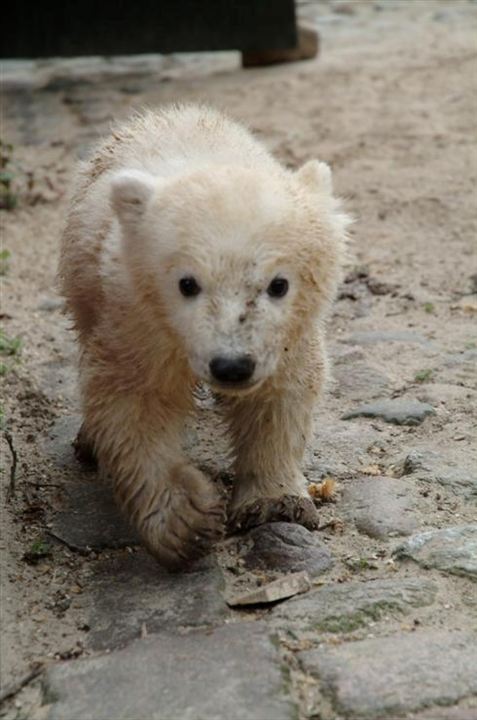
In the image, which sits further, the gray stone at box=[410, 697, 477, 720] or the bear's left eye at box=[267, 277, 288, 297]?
the bear's left eye at box=[267, 277, 288, 297]

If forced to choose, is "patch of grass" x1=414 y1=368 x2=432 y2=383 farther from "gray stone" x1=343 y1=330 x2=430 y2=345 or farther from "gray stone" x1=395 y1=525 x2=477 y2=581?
"gray stone" x1=395 y1=525 x2=477 y2=581

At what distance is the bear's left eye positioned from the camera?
370 centimetres

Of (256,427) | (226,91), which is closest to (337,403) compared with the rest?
(256,427)

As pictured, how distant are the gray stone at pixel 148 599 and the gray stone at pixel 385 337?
7.16 feet

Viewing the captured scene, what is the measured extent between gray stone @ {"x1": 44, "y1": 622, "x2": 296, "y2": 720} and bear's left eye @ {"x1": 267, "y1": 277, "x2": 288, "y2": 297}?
983 mm

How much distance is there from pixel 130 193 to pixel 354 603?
1442mm

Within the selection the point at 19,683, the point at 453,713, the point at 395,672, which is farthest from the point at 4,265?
the point at 453,713

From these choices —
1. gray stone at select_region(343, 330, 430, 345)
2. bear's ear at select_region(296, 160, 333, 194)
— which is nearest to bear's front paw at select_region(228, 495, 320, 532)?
bear's ear at select_region(296, 160, 333, 194)

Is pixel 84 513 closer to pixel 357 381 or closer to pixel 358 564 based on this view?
pixel 358 564

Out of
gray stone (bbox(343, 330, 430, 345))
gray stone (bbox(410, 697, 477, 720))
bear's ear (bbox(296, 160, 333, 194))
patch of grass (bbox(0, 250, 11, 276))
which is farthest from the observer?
patch of grass (bbox(0, 250, 11, 276))

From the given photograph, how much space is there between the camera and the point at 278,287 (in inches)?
147

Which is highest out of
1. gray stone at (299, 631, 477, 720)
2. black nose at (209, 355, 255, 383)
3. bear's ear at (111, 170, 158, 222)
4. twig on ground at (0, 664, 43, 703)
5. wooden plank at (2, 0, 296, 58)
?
wooden plank at (2, 0, 296, 58)

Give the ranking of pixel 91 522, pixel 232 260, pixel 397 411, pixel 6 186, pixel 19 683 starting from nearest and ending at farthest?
pixel 19 683 < pixel 232 260 < pixel 91 522 < pixel 397 411 < pixel 6 186

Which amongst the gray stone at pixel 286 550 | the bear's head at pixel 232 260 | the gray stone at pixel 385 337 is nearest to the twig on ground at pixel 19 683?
the gray stone at pixel 286 550
